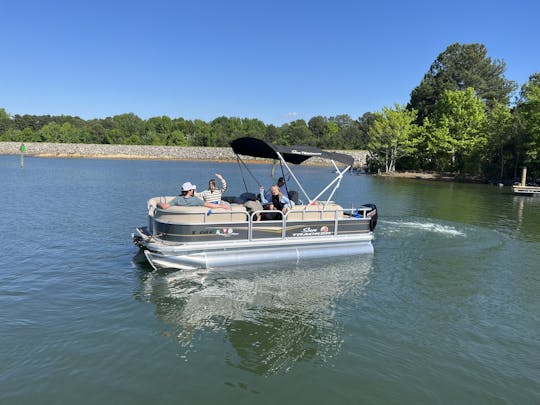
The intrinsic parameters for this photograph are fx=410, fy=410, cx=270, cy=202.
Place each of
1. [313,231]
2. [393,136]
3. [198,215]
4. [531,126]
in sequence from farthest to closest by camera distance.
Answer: [393,136] < [531,126] < [313,231] < [198,215]

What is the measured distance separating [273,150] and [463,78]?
203 feet

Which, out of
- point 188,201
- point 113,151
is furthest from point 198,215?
point 113,151

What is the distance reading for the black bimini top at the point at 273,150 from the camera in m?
11.9

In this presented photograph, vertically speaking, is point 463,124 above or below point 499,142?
above

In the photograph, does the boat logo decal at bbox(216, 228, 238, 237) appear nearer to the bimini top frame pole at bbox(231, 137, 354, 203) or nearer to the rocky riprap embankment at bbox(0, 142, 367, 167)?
the bimini top frame pole at bbox(231, 137, 354, 203)

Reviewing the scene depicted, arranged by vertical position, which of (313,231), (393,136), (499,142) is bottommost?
(313,231)

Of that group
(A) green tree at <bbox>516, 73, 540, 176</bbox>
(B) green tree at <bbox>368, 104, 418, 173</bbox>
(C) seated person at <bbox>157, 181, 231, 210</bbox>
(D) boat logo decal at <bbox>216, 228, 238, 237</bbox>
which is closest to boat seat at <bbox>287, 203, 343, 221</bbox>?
(D) boat logo decal at <bbox>216, 228, 238, 237</bbox>

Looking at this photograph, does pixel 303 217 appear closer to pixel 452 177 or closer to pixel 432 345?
pixel 432 345

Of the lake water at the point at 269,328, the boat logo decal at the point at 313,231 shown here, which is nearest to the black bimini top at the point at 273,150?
the boat logo decal at the point at 313,231

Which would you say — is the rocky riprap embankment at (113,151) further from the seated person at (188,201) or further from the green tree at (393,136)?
the seated person at (188,201)

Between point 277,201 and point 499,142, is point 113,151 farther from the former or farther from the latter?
point 277,201

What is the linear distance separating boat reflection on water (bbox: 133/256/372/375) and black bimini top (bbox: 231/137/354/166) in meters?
3.29

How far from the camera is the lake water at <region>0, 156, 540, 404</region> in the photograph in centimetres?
571

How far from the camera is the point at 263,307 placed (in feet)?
27.4
